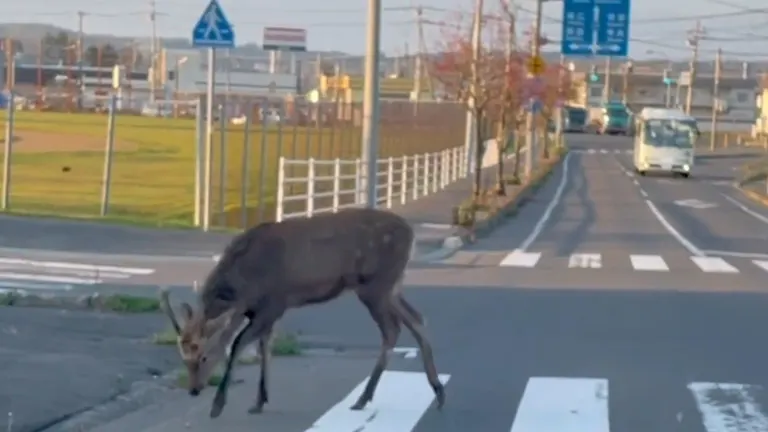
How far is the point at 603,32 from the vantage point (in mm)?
Result: 44969

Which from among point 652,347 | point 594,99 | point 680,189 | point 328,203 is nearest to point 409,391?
point 652,347

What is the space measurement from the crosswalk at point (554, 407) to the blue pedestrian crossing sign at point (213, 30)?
513 inches

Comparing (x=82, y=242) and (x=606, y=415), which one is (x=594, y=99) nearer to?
(x=82, y=242)

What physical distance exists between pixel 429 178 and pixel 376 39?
17.9 metres

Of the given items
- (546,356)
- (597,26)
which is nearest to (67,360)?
(546,356)

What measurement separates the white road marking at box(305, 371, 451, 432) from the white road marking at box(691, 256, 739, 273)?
12689 mm

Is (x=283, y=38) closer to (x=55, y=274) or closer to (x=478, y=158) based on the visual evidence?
(x=478, y=158)

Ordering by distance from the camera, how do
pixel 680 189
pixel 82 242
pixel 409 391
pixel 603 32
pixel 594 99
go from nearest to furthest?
pixel 409 391, pixel 82 242, pixel 603 32, pixel 680 189, pixel 594 99

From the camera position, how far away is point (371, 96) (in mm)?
23781

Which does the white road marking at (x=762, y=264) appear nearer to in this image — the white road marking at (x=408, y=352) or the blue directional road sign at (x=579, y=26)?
the white road marking at (x=408, y=352)

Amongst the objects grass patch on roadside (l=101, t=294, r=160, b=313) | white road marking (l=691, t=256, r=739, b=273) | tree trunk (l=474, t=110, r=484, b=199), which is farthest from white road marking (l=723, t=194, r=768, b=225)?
grass patch on roadside (l=101, t=294, r=160, b=313)

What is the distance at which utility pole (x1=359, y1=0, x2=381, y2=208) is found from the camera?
76.8 feet

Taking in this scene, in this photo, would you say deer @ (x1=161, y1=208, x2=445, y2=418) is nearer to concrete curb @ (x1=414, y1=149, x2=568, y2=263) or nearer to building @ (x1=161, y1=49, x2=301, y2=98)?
concrete curb @ (x1=414, y1=149, x2=568, y2=263)

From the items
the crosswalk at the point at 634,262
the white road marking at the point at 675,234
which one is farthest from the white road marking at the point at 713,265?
the white road marking at the point at 675,234
